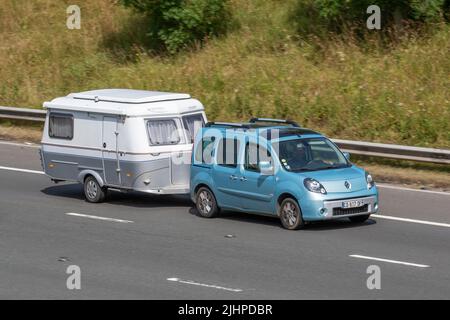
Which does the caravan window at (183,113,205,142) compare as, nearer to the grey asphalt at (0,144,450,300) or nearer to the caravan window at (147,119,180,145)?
the caravan window at (147,119,180,145)

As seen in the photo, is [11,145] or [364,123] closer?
[364,123]

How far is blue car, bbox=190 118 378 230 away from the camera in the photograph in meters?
17.2

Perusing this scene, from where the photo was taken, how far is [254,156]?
18.2 meters

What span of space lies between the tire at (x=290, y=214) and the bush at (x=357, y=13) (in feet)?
36.3

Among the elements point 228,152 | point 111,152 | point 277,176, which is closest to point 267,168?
point 277,176

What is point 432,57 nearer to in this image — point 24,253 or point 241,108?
point 241,108

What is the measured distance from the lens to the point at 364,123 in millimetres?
24531

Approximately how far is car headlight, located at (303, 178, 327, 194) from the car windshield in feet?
1.48

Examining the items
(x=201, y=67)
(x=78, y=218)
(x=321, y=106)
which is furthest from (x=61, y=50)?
(x=78, y=218)

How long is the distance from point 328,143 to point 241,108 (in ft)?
27.5

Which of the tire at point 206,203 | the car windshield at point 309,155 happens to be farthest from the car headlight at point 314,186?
the tire at point 206,203

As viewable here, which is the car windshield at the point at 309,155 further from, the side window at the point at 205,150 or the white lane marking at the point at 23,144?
the white lane marking at the point at 23,144

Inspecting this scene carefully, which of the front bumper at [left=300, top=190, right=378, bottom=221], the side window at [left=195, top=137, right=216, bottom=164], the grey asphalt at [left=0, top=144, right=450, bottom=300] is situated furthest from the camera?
the side window at [left=195, top=137, right=216, bottom=164]

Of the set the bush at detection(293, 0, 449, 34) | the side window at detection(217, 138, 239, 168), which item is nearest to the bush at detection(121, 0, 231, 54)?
the bush at detection(293, 0, 449, 34)
